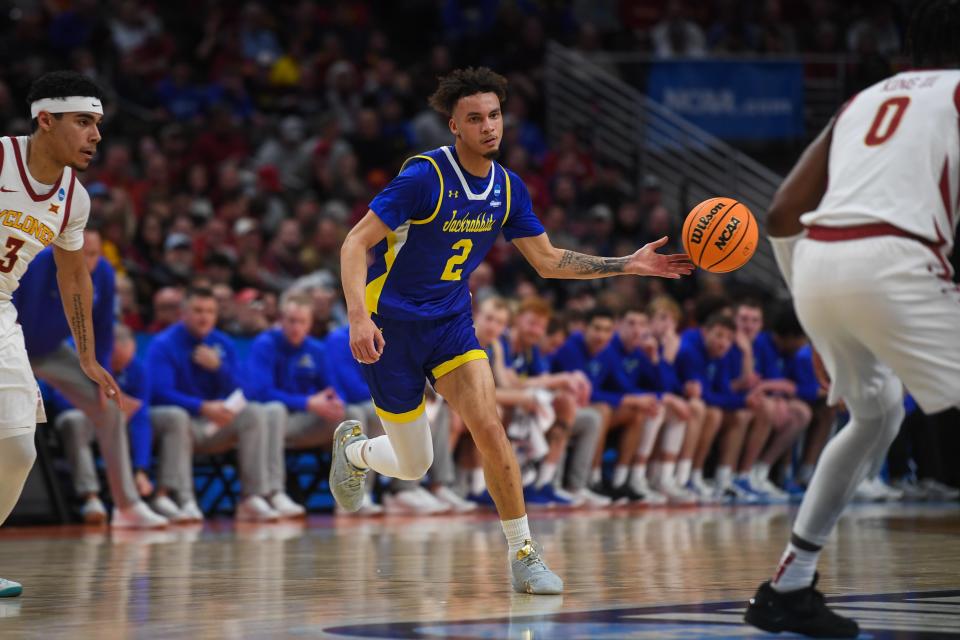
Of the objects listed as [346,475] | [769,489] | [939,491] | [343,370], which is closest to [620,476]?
[769,489]

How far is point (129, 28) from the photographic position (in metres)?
16.8

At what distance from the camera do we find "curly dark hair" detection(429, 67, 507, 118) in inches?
248

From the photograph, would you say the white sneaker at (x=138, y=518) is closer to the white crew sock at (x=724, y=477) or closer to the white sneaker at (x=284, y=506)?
the white sneaker at (x=284, y=506)

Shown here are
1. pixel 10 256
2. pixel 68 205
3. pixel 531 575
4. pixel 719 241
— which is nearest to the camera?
pixel 531 575

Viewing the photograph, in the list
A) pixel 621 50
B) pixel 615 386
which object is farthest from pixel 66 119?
pixel 621 50

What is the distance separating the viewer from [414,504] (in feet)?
39.7

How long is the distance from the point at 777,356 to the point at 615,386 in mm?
2082

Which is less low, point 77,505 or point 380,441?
point 380,441

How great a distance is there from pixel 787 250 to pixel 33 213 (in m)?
3.26

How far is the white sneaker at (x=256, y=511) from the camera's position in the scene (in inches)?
449

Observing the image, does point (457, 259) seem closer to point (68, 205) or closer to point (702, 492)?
point (68, 205)

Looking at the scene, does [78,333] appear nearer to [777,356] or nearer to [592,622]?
[592,622]

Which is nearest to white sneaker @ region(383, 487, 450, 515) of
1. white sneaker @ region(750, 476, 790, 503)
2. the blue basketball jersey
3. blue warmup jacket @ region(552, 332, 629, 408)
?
blue warmup jacket @ region(552, 332, 629, 408)

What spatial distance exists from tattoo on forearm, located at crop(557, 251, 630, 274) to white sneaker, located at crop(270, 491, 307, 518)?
556 centimetres
